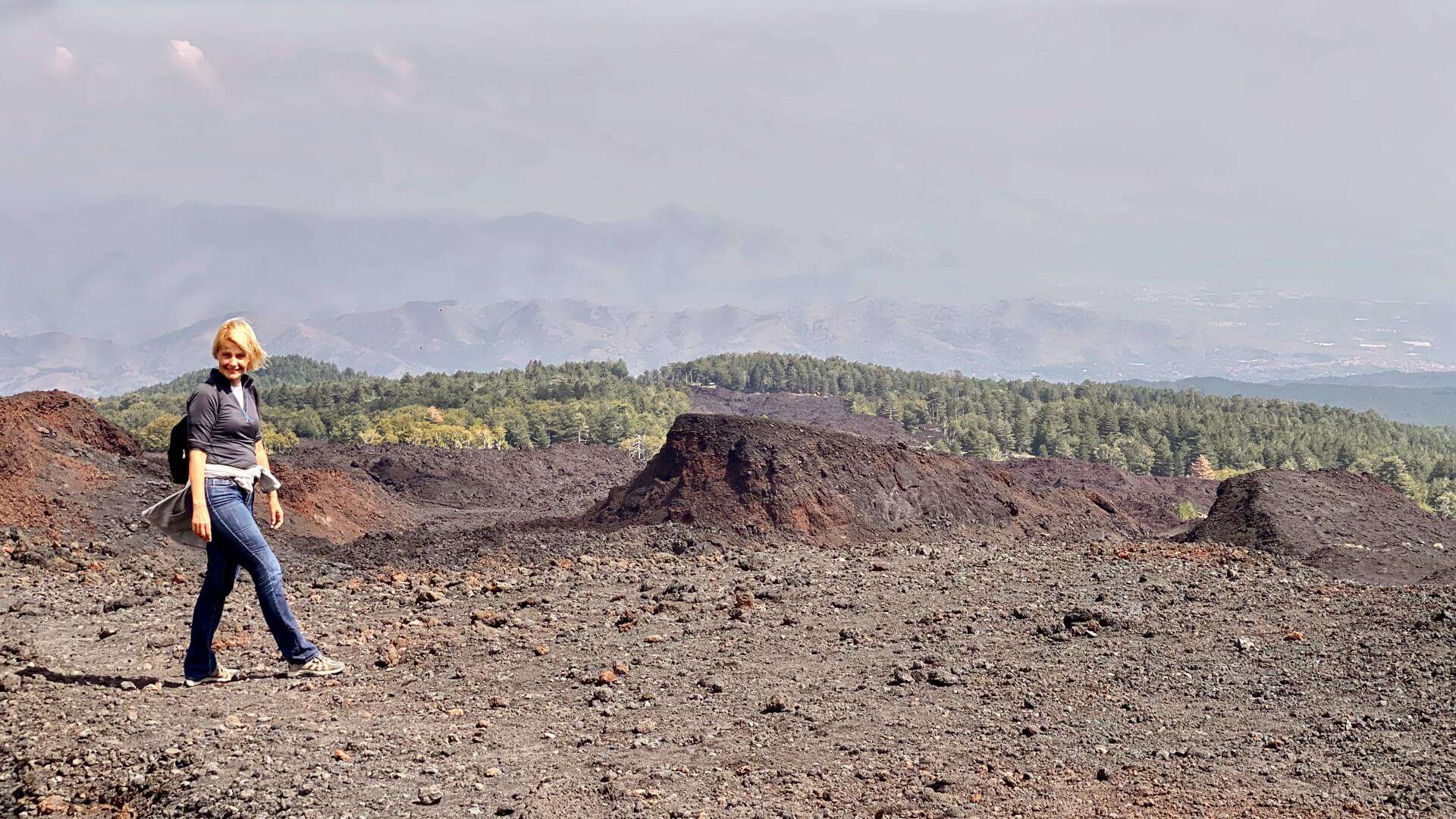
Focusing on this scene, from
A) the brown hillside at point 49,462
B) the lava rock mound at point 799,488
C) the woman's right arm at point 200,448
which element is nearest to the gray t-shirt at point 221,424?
the woman's right arm at point 200,448

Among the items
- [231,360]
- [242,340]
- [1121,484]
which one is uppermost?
[242,340]

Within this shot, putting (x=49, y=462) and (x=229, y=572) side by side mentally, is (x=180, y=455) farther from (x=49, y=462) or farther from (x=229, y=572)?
(x=49, y=462)

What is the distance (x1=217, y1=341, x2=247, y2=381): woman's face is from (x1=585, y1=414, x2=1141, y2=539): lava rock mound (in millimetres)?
17522

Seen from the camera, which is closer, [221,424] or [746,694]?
[221,424]

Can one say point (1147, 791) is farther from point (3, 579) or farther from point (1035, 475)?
point (1035, 475)

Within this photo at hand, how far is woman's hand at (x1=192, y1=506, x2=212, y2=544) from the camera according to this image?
8.43 m

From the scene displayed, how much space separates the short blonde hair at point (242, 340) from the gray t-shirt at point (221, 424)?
0.19m

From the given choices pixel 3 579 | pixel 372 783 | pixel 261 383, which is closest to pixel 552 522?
pixel 3 579

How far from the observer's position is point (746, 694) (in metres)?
9.60

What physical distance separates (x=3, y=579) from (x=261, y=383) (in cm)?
12912

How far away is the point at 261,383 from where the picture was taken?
13338 centimetres

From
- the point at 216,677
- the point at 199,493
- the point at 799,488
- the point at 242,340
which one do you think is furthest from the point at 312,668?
the point at 799,488

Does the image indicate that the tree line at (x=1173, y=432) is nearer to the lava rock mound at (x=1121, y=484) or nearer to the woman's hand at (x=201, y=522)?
the lava rock mound at (x=1121, y=484)

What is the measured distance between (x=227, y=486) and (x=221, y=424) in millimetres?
505
